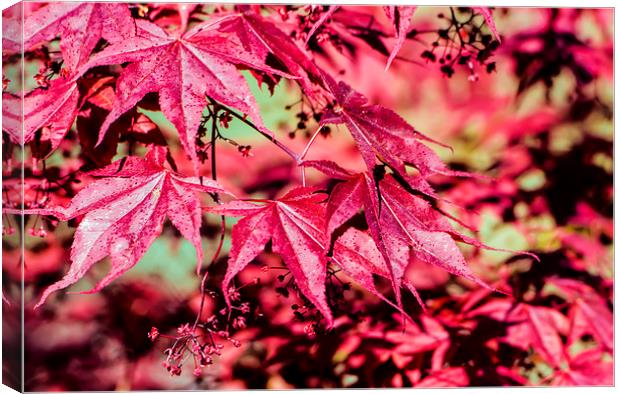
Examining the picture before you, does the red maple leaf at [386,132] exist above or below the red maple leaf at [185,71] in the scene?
below

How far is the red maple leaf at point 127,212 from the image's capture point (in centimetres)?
84

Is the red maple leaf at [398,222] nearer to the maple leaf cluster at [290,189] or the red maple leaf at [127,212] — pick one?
the maple leaf cluster at [290,189]

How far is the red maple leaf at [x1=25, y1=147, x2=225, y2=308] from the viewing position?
84cm

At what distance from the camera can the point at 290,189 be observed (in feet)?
3.60

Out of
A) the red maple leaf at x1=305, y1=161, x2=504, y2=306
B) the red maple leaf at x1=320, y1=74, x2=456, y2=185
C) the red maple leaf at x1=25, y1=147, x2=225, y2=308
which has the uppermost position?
the red maple leaf at x1=320, y1=74, x2=456, y2=185

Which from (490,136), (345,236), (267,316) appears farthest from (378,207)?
(490,136)

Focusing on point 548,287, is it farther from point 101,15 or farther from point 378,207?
point 101,15

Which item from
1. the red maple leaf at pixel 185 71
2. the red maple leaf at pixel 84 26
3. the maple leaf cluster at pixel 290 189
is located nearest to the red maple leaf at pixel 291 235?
the maple leaf cluster at pixel 290 189

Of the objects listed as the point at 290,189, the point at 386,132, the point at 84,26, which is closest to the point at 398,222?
the point at 386,132

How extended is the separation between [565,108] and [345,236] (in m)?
0.91

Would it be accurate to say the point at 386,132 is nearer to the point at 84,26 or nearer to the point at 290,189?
the point at 290,189

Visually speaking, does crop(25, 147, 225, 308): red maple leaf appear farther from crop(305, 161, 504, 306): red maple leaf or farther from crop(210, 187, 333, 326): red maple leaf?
crop(305, 161, 504, 306): red maple leaf

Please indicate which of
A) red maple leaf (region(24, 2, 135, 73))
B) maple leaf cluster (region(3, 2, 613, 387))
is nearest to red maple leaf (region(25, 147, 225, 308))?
maple leaf cluster (region(3, 2, 613, 387))

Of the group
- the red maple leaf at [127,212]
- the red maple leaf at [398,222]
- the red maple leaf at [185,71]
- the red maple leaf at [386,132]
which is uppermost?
the red maple leaf at [185,71]
